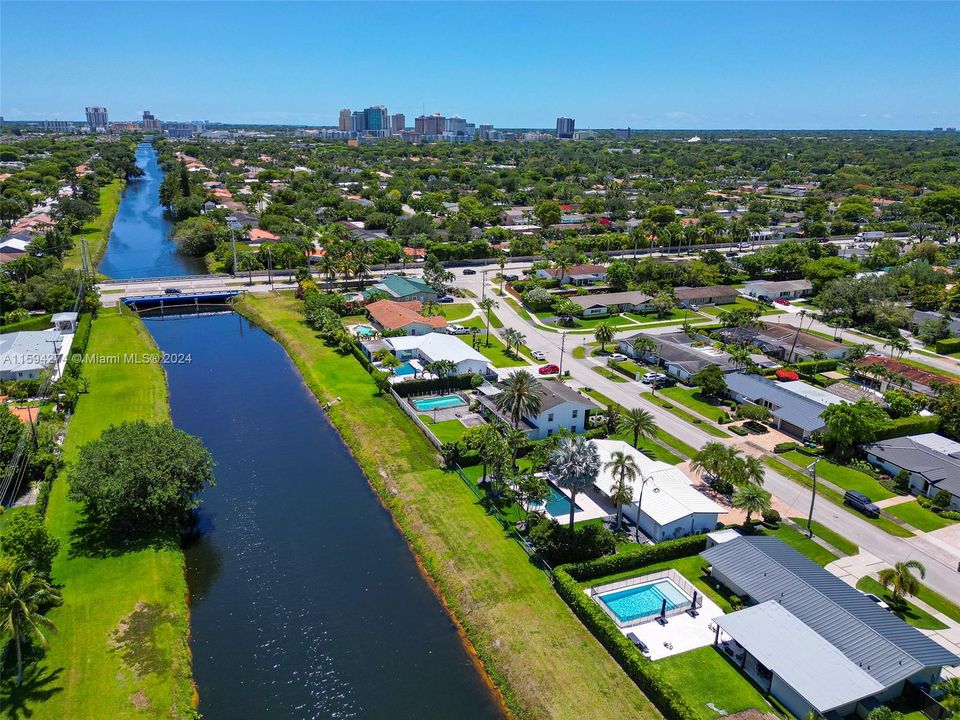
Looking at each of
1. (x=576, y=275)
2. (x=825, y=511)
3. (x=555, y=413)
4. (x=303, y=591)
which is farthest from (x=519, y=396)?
(x=576, y=275)

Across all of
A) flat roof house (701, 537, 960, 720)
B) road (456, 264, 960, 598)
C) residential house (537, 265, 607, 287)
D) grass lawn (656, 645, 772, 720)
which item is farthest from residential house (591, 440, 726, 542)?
residential house (537, 265, 607, 287)

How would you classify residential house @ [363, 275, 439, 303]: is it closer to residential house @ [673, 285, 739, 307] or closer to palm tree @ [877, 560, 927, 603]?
residential house @ [673, 285, 739, 307]

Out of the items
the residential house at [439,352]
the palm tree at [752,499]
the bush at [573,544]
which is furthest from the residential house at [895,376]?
the bush at [573,544]

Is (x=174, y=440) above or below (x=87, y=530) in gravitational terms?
above

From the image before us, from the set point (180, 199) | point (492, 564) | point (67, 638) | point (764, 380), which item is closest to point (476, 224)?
point (180, 199)

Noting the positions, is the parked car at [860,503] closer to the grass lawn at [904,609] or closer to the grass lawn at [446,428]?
the grass lawn at [904,609]

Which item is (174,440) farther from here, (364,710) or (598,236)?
(598,236)
